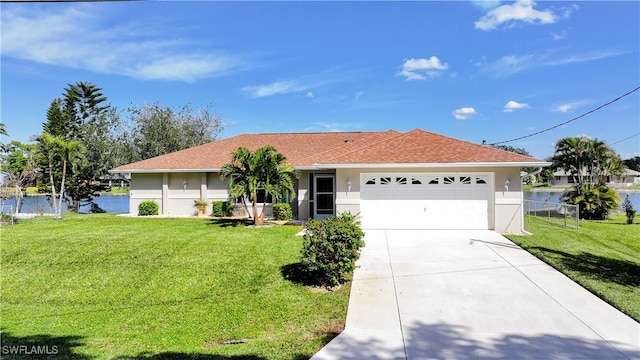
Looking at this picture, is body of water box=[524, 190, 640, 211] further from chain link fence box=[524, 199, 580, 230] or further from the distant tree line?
the distant tree line

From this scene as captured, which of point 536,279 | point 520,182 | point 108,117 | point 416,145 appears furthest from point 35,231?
point 108,117

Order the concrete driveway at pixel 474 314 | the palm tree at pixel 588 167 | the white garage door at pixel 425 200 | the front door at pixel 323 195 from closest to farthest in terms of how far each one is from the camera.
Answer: the concrete driveway at pixel 474 314
the white garage door at pixel 425 200
the front door at pixel 323 195
the palm tree at pixel 588 167

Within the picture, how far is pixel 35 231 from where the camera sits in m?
13.0

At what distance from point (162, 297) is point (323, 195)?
33.2 feet

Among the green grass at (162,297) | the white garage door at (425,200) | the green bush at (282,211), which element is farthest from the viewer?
the green bush at (282,211)

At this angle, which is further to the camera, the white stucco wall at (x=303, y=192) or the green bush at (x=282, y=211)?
the green bush at (x=282, y=211)

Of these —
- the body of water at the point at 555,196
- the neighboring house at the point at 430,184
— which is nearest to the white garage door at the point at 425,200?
the neighboring house at the point at 430,184

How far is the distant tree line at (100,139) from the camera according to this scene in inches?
1014

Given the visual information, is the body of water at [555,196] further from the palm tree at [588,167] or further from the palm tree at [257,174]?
the palm tree at [257,174]

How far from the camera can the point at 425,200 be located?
13570 mm

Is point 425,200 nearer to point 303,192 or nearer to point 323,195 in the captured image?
point 323,195

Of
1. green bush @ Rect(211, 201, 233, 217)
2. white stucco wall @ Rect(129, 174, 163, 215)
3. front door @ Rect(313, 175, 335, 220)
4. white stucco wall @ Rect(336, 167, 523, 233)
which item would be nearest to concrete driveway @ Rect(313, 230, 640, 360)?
white stucco wall @ Rect(336, 167, 523, 233)

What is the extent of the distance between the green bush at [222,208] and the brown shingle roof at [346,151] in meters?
1.81

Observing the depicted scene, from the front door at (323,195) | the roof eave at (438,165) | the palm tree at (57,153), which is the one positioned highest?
the palm tree at (57,153)
